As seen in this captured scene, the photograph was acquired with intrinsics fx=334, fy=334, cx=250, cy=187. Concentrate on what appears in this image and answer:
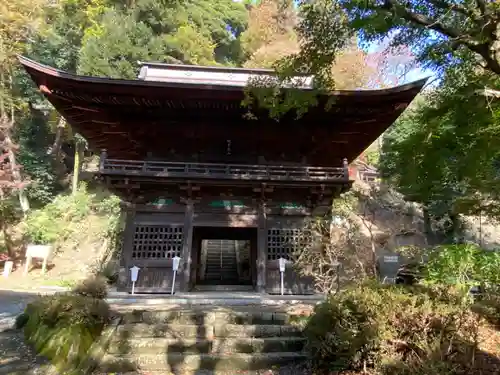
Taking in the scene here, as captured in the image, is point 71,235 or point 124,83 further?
point 71,235

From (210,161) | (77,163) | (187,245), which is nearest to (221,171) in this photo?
(210,161)

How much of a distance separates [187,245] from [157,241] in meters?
0.98

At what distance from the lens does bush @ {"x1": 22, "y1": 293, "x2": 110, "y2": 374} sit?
5035mm

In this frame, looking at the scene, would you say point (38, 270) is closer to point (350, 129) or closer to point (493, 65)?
point (350, 129)

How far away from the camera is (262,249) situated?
10.1 meters

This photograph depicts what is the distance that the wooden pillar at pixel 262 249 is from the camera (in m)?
9.93

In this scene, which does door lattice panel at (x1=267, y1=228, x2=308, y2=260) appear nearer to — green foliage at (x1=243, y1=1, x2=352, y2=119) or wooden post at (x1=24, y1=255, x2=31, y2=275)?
green foliage at (x1=243, y1=1, x2=352, y2=119)

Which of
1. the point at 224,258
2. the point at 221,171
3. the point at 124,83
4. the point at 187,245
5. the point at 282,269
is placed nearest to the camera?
the point at 124,83

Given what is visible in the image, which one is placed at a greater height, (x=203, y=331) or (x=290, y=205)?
(x=290, y=205)

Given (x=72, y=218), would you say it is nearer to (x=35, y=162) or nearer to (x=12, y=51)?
(x=35, y=162)

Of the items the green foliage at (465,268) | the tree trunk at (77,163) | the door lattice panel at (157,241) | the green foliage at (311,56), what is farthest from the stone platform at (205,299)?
the tree trunk at (77,163)

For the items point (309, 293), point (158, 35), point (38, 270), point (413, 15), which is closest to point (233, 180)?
point (309, 293)

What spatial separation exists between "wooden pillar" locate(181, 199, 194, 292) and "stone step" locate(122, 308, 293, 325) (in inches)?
134

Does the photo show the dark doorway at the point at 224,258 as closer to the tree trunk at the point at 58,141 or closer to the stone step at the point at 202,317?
the stone step at the point at 202,317
